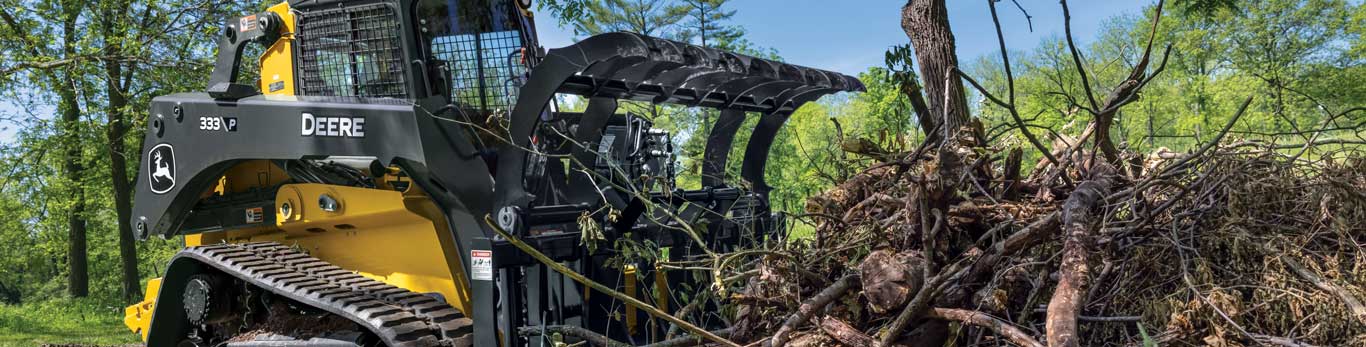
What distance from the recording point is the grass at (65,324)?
41.8 feet

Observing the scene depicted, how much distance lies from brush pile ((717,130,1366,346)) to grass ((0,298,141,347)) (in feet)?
35.5

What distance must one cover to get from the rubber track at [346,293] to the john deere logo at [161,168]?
1.37ft

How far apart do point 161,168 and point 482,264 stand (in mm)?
2700

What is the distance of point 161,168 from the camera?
6.16 metres

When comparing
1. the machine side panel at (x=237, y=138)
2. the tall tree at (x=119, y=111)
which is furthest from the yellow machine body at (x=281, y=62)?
the tall tree at (x=119, y=111)

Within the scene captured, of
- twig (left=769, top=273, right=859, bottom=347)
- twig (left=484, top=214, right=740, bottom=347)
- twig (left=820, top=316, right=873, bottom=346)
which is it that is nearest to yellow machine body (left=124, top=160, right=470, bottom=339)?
twig (left=484, top=214, right=740, bottom=347)

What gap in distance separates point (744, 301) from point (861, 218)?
59cm

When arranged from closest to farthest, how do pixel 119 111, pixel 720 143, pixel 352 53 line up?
pixel 352 53 < pixel 720 143 < pixel 119 111

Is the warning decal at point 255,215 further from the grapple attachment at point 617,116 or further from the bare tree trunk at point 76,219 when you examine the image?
the bare tree trunk at point 76,219

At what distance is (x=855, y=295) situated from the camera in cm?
354

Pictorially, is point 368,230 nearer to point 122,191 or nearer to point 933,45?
point 933,45

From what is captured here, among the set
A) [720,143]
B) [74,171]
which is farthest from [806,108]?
[720,143]

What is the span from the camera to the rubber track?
4824 millimetres

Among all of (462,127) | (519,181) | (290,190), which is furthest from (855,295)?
(290,190)
